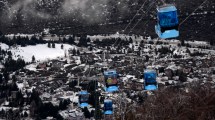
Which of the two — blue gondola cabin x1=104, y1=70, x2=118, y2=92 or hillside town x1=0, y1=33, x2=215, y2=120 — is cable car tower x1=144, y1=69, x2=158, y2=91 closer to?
blue gondola cabin x1=104, y1=70, x2=118, y2=92

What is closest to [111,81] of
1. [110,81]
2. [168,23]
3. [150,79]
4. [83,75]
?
[110,81]

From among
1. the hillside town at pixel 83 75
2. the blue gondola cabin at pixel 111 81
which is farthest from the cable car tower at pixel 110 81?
the hillside town at pixel 83 75

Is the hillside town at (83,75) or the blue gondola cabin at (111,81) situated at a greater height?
the blue gondola cabin at (111,81)

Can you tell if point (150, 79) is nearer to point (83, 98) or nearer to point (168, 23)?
point (83, 98)

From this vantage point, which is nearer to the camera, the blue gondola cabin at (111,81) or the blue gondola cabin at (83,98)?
the blue gondola cabin at (111,81)

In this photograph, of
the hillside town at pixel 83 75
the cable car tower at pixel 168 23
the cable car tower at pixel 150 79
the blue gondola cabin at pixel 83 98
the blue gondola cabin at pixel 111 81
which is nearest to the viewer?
the cable car tower at pixel 168 23

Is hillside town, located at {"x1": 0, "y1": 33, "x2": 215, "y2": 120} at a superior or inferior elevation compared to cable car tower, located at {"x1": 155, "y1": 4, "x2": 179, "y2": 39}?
inferior

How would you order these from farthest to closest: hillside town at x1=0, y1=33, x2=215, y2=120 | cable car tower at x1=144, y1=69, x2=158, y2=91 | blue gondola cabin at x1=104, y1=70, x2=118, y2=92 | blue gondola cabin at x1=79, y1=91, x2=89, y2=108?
hillside town at x1=0, y1=33, x2=215, y2=120 → blue gondola cabin at x1=79, y1=91, x2=89, y2=108 → blue gondola cabin at x1=104, y1=70, x2=118, y2=92 → cable car tower at x1=144, y1=69, x2=158, y2=91

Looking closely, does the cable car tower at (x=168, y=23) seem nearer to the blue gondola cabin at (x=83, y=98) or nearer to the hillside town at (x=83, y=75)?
the blue gondola cabin at (x=83, y=98)

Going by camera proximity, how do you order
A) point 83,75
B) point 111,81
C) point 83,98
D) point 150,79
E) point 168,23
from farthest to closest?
1. point 83,75
2. point 83,98
3. point 111,81
4. point 150,79
5. point 168,23

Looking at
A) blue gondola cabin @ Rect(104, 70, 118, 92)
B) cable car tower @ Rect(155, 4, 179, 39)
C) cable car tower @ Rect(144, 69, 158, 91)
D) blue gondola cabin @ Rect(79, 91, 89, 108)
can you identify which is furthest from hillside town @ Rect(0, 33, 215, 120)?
cable car tower @ Rect(155, 4, 179, 39)

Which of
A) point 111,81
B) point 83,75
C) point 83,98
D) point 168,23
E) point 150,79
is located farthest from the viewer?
point 83,75

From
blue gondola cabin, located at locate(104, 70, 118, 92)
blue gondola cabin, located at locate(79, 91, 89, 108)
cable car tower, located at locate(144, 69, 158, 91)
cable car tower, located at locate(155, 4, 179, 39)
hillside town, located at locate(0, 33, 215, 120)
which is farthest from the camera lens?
hillside town, located at locate(0, 33, 215, 120)
